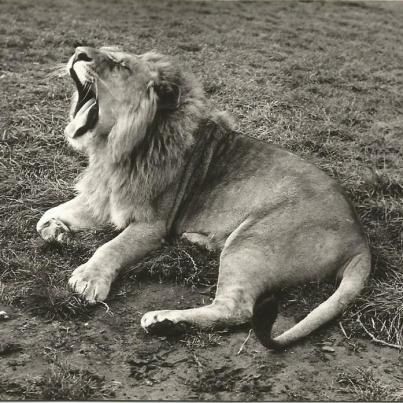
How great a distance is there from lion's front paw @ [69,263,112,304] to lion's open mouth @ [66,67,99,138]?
3.06 ft

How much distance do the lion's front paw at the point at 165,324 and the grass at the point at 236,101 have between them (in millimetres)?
430

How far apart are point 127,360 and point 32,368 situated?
458 millimetres

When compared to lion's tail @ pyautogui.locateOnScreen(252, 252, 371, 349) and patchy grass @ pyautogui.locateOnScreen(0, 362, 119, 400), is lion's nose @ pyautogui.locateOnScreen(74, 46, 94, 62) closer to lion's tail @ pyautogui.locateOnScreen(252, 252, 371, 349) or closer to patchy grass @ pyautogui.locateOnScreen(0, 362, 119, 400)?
lion's tail @ pyautogui.locateOnScreen(252, 252, 371, 349)

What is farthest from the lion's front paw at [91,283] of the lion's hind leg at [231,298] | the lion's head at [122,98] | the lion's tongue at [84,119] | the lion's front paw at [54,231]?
the lion's tongue at [84,119]

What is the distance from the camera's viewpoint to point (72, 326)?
11.4ft

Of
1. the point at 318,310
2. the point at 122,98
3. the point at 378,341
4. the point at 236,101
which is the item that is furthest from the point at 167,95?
the point at 236,101

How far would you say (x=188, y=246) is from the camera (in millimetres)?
4227

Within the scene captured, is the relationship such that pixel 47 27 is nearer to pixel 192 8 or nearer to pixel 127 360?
pixel 192 8

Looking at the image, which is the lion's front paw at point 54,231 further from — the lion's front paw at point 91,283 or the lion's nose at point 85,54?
the lion's nose at point 85,54

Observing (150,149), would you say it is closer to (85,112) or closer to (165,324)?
(85,112)

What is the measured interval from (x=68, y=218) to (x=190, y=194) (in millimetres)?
899

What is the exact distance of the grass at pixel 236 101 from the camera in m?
4.07

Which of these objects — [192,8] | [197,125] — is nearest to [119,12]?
[192,8]

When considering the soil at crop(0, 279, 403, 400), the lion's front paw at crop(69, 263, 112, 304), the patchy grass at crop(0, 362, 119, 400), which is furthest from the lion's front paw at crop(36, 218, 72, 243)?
the patchy grass at crop(0, 362, 119, 400)
